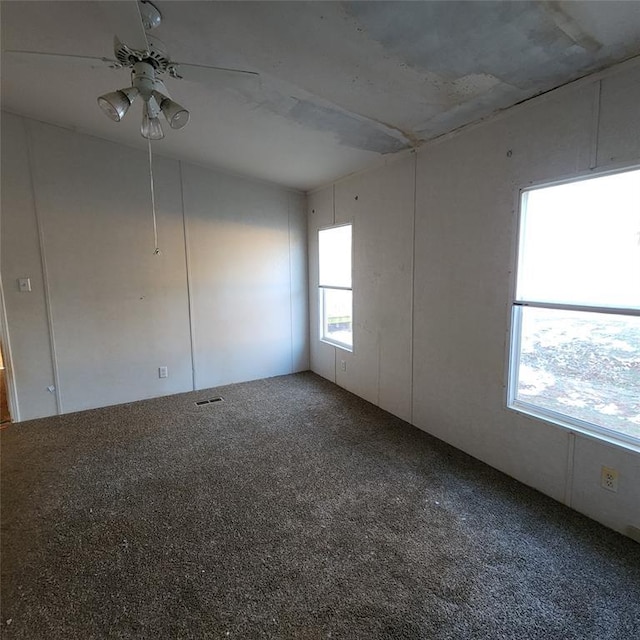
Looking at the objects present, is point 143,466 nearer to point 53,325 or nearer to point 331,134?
point 53,325

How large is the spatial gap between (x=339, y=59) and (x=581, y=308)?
6.38ft

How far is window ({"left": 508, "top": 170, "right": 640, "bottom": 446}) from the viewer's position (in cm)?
185

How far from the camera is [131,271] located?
3.78 meters

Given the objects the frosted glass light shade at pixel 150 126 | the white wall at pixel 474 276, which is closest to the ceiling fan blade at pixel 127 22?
the frosted glass light shade at pixel 150 126

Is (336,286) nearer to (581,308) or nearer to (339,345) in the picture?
(339,345)

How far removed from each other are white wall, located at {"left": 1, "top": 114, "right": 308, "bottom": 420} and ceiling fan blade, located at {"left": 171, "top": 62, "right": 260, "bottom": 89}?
1896mm

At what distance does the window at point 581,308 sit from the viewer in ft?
6.07

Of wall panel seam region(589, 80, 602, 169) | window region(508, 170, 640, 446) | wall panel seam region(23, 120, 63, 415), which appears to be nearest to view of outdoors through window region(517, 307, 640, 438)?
window region(508, 170, 640, 446)

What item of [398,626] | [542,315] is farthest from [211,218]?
[398,626]

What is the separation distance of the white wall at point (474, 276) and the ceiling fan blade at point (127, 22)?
214 centimetres

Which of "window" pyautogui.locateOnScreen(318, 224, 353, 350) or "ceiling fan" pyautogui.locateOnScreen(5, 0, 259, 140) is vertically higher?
"ceiling fan" pyautogui.locateOnScreen(5, 0, 259, 140)

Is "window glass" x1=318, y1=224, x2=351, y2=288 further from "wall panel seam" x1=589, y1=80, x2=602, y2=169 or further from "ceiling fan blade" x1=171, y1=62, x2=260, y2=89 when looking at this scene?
"wall panel seam" x1=589, y1=80, x2=602, y2=169

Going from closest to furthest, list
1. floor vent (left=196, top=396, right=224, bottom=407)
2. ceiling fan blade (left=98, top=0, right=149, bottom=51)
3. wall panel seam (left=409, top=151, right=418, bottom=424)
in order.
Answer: ceiling fan blade (left=98, top=0, right=149, bottom=51) → wall panel seam (left=409, top=151, right=418, bottom=424) → floor vent (left=196, top=396, right=224, bottom=407)

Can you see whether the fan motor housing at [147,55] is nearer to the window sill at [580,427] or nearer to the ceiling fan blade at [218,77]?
the ceiling fan blade at [218,77]
